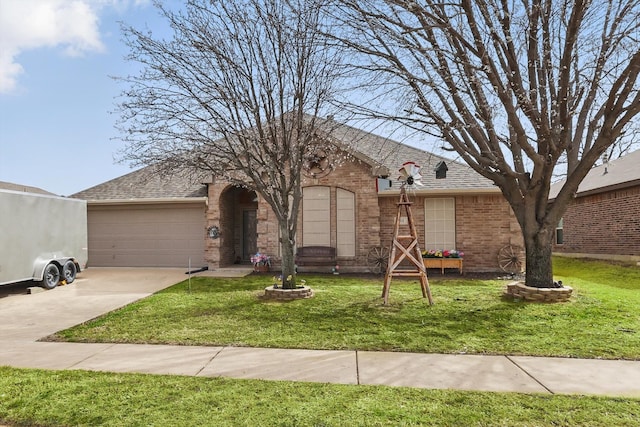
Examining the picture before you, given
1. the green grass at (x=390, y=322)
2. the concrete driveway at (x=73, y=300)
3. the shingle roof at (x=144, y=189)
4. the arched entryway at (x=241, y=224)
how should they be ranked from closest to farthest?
the green grass at (x=390, y=322) < the concrete driveway at (x=73, y=300) < the shingle roof at (x=144, y=189) < the arched entryway at (x=241, y=224)

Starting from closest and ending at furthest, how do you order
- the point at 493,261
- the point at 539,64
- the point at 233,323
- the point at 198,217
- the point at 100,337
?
the point at 100,337 < the point at 233,323 < the point at 539,64 < the point at 493,261 < the point at 198,217

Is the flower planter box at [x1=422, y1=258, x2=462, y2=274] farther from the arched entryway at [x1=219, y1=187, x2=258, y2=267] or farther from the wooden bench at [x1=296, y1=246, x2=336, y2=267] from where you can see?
the arched entryway at [x1=219, y1=187, x2=258, y2=267]

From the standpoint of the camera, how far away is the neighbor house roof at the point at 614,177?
13898 mm

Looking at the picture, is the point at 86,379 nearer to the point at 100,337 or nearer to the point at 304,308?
the point at 100,337

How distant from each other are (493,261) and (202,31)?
11462mm

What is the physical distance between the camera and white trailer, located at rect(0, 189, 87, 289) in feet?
29.3

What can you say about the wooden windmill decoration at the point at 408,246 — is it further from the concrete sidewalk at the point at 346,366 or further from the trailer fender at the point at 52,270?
the trailer fender at the point at 52,270

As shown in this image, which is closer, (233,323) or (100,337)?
(100,337)

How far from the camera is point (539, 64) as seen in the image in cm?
794

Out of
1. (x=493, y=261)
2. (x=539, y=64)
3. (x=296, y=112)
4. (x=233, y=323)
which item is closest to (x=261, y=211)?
(x=296, y=112)

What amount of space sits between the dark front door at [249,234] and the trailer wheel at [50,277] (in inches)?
267

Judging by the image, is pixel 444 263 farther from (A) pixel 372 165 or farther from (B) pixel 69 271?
(B) pixel 69 271

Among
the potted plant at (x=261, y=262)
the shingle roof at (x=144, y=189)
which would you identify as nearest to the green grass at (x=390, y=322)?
the potted plant at (x=261, y=262)

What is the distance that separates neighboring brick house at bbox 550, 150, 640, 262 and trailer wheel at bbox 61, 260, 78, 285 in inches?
644
